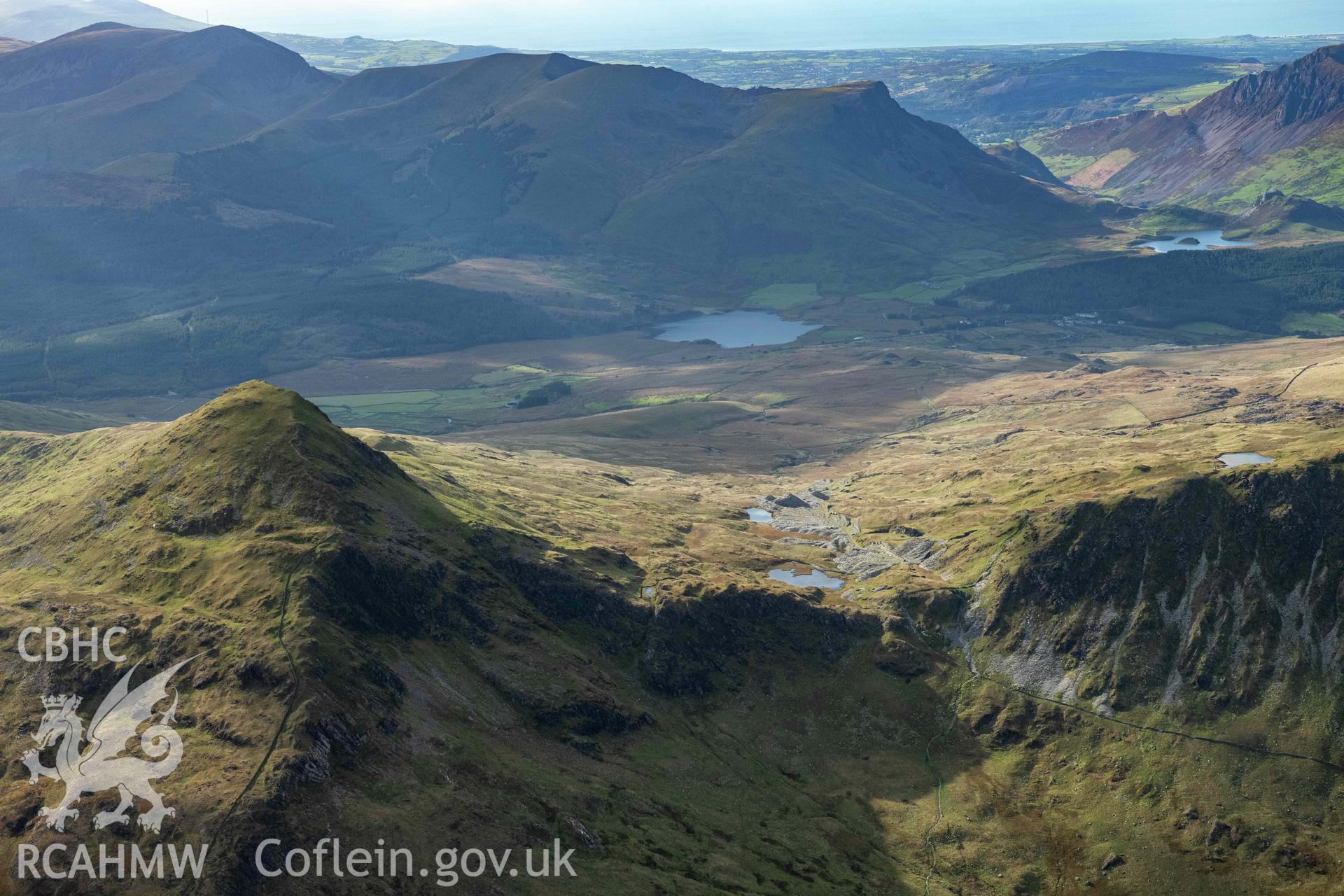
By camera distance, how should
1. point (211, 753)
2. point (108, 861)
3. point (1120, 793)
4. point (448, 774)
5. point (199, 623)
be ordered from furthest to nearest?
point (1120, 793)
point (199, 623)
point (448, 774)
point (211, 753)
point (108, 861)

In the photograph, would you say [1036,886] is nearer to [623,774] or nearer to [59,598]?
[623,774]

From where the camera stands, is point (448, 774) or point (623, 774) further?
point (623, 774)

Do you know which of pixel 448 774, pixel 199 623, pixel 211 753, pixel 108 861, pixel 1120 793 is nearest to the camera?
pixel 108 861

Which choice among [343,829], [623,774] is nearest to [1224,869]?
[623,774]

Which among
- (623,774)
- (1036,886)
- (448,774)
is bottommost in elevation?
(1036,886)

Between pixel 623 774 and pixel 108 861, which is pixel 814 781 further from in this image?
pixel 108 861

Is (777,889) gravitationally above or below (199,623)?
below
